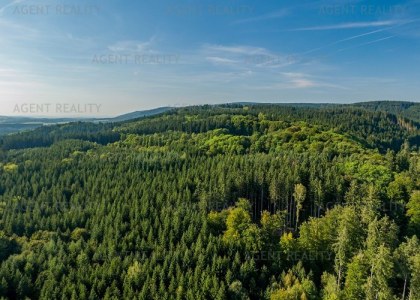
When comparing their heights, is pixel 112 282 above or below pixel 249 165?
below

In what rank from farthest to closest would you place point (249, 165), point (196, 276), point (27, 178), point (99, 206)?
1. point (27, 178)
2. point (249, 165)
3. point (99, 206)
4. point (196, 276)

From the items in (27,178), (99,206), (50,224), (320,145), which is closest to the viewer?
(50,224)

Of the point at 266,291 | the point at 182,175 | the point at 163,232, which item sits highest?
the point at 182,175

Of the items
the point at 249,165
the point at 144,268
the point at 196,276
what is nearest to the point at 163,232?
the point at 144,268

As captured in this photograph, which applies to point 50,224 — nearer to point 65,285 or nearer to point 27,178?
point 65,285

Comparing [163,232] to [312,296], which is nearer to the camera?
[312,296]

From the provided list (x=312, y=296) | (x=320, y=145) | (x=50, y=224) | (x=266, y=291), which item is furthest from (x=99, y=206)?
(x=320, y=145)

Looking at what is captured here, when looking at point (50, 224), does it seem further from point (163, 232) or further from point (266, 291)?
point (266, 291)
